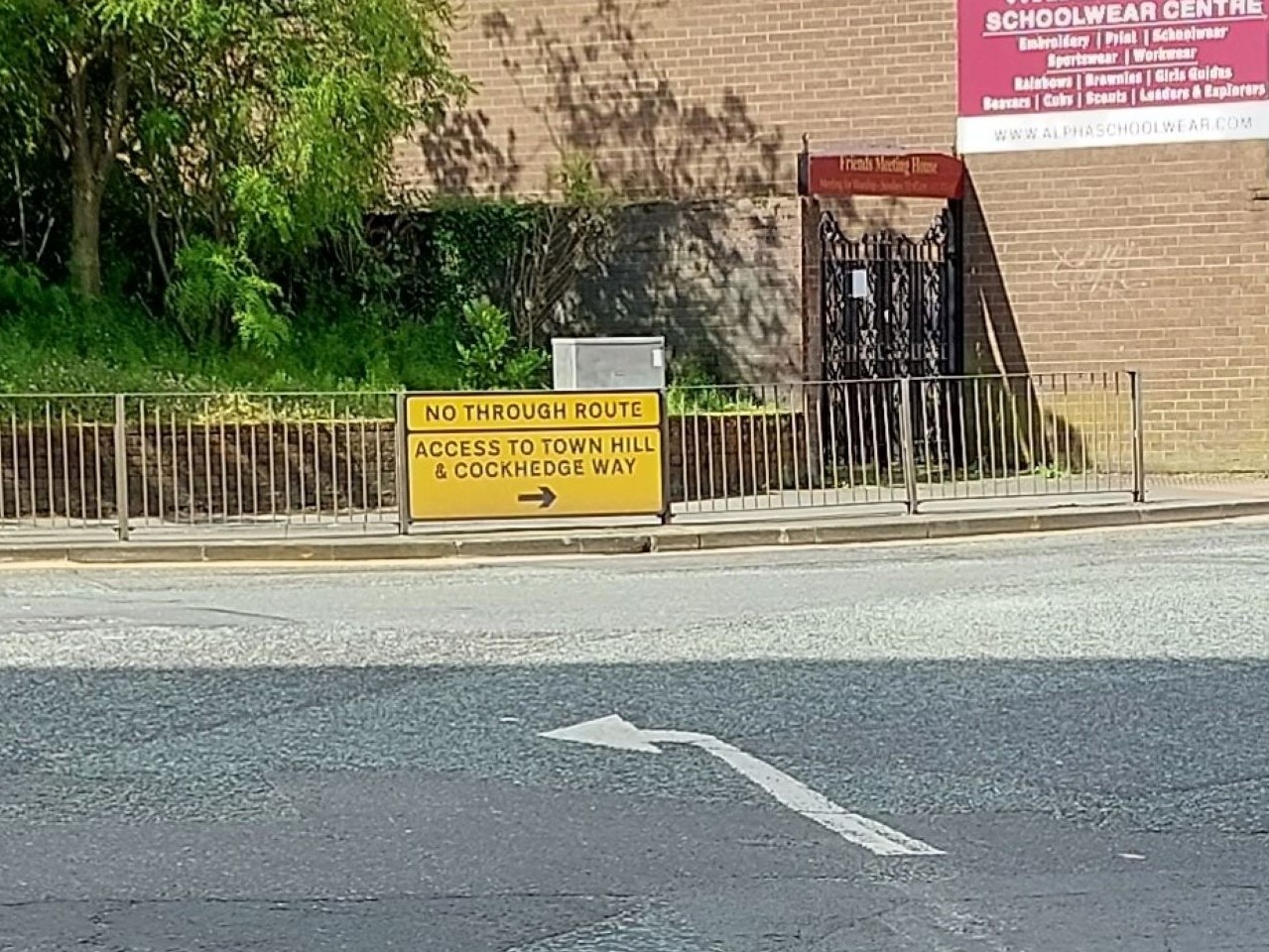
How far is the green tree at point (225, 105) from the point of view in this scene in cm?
1880

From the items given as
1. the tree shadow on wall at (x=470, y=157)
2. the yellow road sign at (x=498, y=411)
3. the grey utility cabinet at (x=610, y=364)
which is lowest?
the yellow road sign at (x=498, y=411)

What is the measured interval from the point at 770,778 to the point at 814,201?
552 inches

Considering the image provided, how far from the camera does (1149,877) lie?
20.5 feet

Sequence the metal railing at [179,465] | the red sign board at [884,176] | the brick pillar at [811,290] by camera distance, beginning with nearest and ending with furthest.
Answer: the metal railing at [179,465], the red sign board at [884,176], the brick pillar at [811,290]

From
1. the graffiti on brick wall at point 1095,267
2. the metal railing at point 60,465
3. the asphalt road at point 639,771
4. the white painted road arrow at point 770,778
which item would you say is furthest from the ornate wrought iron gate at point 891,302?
the white painted road arrow at point 770,778

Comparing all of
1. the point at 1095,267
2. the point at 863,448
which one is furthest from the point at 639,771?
the point at 1095,267

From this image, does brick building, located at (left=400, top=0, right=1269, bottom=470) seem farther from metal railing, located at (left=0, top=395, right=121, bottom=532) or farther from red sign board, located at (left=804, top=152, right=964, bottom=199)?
metal railing, located at (left=0, top=395, right=121, bottom=532)

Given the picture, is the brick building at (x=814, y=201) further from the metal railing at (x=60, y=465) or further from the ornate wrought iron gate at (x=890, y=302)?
the metal railing at (x=60, y=465)

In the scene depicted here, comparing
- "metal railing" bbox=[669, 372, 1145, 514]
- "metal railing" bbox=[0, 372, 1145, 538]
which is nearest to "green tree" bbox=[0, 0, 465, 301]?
"metal railing" bbox=[0, 372, 1145, 538]

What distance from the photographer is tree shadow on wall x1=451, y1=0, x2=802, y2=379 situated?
21.2m

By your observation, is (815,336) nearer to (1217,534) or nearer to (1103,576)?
(1217,534)

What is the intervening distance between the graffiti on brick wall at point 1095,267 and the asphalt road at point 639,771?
878 cm

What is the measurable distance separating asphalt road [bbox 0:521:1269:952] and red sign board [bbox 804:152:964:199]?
776 cm

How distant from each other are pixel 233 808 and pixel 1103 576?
318 inches
